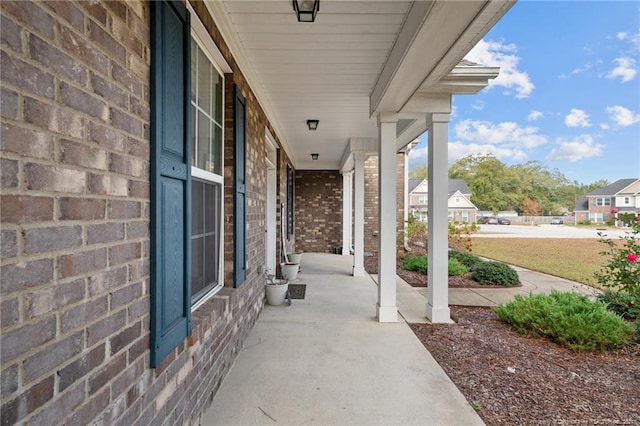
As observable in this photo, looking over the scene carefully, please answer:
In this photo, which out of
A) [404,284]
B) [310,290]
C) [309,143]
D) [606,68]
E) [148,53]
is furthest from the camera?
[606,68]

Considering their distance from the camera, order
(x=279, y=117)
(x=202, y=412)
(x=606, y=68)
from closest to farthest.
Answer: (x=202, y=412)
(x=279, y=117)
(x=606, y=68)

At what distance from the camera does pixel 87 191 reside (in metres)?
1.01

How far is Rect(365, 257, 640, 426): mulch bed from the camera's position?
86.5 inches

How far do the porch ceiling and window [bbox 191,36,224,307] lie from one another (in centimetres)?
42

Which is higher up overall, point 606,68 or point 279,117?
point 606,68

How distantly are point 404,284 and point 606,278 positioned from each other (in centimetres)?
290

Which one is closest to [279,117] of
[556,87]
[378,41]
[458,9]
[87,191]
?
[378,41]

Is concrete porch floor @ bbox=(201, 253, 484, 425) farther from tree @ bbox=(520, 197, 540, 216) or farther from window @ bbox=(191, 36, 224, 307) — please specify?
tree @ bbox=(520, 197, 540, 216)

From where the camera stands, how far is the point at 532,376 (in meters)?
2.70

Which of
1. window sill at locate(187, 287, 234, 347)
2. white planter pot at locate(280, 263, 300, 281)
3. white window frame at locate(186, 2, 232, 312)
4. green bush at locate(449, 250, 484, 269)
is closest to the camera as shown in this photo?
window sill at locate(187, 287, 234, 347)

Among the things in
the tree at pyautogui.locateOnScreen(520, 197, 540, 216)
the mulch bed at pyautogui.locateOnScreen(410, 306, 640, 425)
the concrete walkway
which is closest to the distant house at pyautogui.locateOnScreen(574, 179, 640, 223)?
the tree at pyautogui.locateOnScreen(520, 197, 540, 216)

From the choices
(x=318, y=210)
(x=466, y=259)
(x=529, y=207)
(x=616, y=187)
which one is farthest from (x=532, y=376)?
(x=529, y=207)

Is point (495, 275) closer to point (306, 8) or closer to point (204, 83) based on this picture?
point (306, 8)

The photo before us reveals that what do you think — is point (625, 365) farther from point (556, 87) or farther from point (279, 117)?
point (556, 87)
